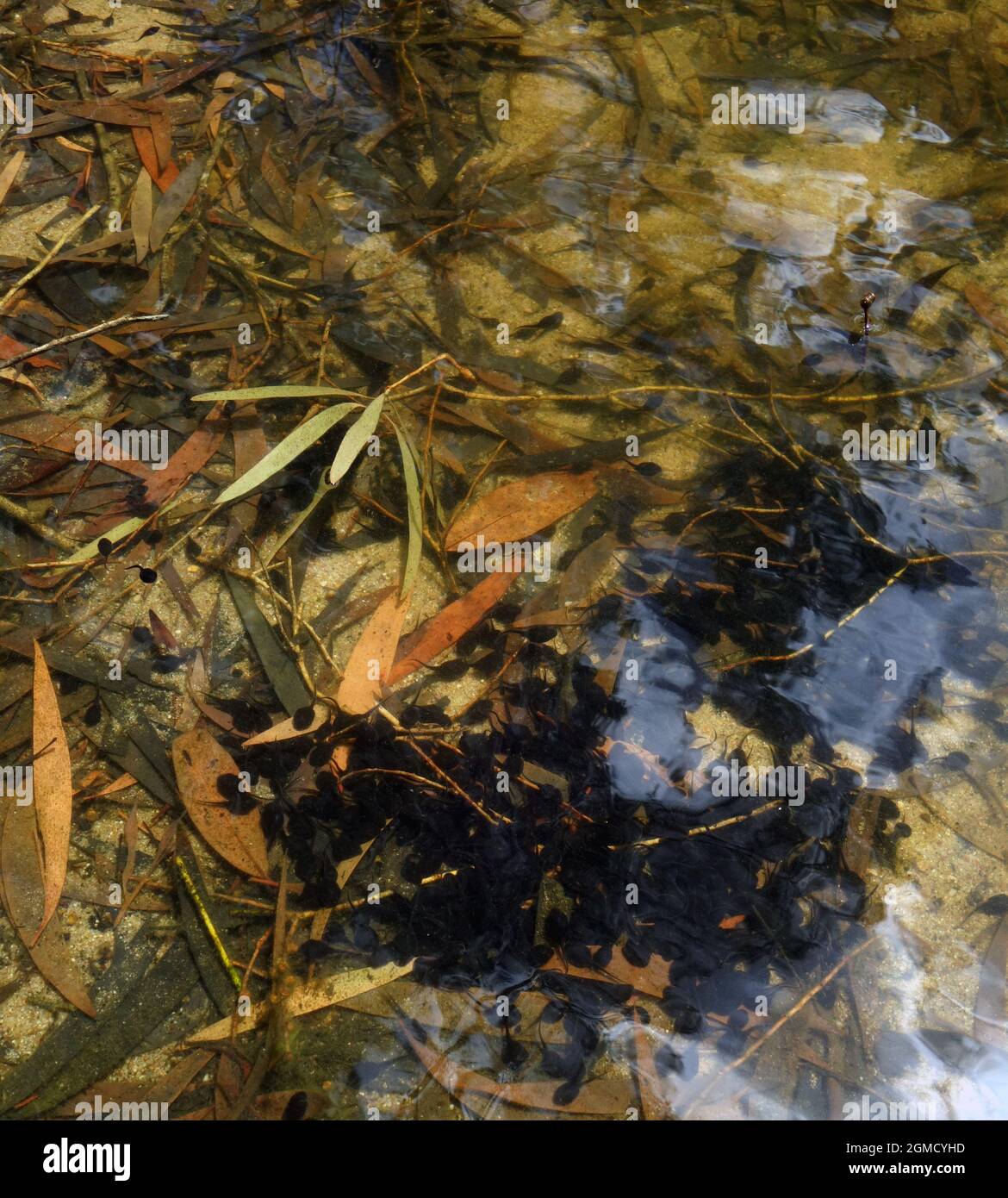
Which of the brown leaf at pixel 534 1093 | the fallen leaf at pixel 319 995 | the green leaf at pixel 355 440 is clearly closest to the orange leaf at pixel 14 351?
the green leaf at pixel 355 440

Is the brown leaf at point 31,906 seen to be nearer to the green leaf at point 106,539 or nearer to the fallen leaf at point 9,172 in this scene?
the green leaf at point 106,539

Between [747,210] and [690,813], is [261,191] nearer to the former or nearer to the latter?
[747,210]

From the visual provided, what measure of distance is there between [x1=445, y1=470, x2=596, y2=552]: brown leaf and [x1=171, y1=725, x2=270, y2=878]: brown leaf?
121 centimetres

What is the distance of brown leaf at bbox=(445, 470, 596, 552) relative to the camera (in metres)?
3.78

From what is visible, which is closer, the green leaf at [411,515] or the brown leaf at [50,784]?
the brown leaf at [50,784]

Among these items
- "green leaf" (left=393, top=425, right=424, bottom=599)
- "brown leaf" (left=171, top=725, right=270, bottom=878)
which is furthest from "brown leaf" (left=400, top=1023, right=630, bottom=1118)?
"green leaf" (left=393, top=425, right=424, bottom=599)

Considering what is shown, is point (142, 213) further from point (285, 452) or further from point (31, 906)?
point (31, 906)

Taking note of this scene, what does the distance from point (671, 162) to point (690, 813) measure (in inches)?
140

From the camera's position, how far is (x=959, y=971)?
3.06m

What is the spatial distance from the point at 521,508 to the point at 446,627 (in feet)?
2.10

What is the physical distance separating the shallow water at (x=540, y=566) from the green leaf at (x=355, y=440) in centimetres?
13

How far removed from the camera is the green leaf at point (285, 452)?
3682mm
